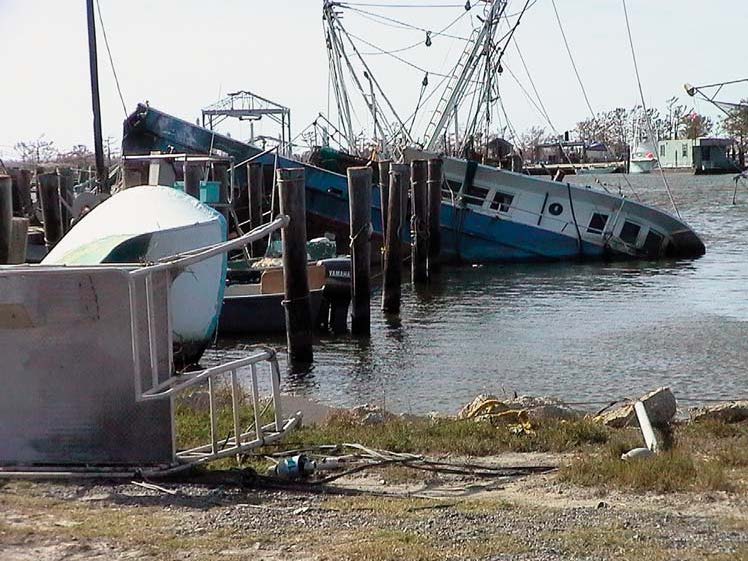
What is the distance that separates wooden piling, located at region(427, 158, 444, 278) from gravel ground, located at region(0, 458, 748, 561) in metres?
22.8

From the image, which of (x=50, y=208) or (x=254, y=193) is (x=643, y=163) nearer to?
(x=254, y=193)

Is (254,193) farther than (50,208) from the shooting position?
Yes

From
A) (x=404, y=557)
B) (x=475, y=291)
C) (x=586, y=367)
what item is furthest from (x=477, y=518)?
(x=475, y=291)

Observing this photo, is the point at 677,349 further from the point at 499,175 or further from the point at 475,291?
the point at 499,175

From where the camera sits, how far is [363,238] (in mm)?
20938

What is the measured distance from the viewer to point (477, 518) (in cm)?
702

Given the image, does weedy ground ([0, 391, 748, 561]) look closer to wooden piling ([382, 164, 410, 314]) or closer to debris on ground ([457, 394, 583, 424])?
debris on ground ([457, 394, 583, 424])

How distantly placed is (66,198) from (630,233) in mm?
15883

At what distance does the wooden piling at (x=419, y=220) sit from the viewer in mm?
28406

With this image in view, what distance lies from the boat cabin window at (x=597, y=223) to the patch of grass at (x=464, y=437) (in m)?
25.3

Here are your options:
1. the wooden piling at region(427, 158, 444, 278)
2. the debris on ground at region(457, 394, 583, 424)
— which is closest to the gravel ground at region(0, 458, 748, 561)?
the debris on ground at region(457, 394, 583, 424)

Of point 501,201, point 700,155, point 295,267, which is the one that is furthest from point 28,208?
point 700,155

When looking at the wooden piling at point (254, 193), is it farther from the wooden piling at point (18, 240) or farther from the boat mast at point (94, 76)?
the wooden piling at point (18, 240)

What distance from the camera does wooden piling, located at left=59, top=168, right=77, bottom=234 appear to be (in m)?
29.4
